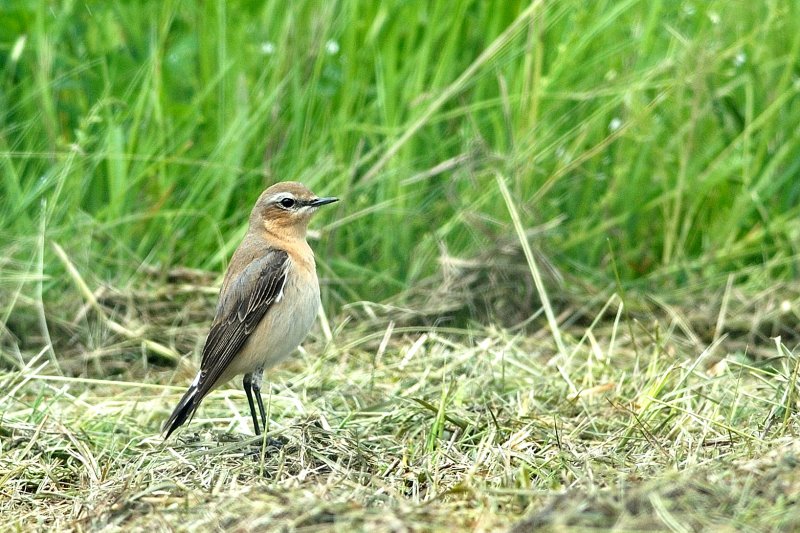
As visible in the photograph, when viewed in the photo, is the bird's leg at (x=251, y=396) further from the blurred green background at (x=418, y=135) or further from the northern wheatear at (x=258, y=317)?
the blurred green background at (x=418, y=135)

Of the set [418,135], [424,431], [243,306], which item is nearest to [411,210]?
[418,135]

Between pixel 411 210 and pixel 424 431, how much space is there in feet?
9.65

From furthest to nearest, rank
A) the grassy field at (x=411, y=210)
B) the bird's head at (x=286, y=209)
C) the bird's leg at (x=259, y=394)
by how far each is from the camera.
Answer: the bird's head at (x=286, y=209) < the grassy field at (x=411, y=210) < the bird's leg at (x=259, y=394)

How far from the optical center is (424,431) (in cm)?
550

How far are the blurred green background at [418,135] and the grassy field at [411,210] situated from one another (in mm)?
25

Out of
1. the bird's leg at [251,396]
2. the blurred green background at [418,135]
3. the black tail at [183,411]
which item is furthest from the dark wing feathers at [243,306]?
the blurred green background at [418,135]

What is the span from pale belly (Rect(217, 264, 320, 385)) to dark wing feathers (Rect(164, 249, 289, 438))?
4 centimetres

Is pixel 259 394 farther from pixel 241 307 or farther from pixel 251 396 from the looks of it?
pixel 241 307

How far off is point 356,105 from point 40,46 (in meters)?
2.24

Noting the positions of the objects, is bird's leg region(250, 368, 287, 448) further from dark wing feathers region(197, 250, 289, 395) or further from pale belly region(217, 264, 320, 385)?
dark wing feathers region(197, 250, 289, 395)

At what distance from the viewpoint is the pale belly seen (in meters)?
6.02

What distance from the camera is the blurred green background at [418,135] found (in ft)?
26.2

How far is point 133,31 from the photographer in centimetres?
906

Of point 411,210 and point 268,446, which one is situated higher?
point 268,446
